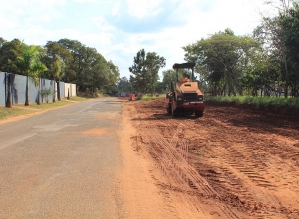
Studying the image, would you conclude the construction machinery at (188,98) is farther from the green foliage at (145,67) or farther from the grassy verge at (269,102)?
the green foliage at (145,67)

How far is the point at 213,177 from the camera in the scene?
5.91m

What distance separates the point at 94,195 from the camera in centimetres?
488

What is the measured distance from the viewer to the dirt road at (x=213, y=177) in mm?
4340

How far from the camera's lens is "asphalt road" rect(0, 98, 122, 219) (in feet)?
14.2

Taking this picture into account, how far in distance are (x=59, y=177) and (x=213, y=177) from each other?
300cm

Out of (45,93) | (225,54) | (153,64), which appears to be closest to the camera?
(225,54)

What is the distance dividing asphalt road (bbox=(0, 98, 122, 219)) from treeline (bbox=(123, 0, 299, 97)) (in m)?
12.8

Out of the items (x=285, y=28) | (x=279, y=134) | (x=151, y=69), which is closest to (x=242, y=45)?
(x=285, y=28)

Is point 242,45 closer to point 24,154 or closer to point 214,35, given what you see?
point 214,35

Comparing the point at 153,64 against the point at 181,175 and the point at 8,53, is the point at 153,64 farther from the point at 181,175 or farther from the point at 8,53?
the point at 181,175

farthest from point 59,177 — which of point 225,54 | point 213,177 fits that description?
point 225,54

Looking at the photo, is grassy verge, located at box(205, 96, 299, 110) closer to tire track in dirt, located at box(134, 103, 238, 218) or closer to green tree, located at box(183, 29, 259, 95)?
green tree, located at box(183, 29, 259, 95)

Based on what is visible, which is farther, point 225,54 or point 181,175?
point 225,54

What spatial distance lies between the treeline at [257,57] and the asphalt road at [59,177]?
12798mm
